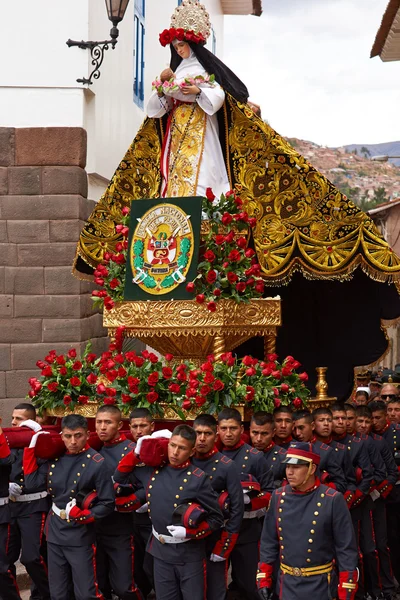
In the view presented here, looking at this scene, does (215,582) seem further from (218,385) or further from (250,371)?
(250,371)

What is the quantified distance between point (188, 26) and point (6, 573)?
508 cm

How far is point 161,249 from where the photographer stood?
9430mm

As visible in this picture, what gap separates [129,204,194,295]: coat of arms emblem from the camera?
9305 mm

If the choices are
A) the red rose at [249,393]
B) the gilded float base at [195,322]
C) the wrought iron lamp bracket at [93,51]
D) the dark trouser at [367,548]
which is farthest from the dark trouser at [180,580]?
the wrought iron lamp bracket at [93,51]

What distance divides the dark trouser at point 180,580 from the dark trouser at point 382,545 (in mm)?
2584

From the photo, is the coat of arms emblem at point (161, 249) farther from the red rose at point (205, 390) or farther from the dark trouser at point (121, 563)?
the dark trouser at point (121, 563)

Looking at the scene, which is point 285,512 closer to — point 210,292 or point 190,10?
point 210,292

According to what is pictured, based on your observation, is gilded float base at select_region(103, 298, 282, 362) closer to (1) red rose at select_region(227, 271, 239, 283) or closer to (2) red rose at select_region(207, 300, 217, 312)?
(2) red rose at select_region(207, 300, 217, 312)

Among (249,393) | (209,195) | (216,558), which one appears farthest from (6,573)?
(209,195)

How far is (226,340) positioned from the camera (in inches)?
374

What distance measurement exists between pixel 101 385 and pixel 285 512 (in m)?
3.22

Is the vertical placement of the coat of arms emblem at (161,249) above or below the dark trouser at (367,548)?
above

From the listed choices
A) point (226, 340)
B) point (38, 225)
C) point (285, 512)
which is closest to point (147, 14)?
point (38, 225)

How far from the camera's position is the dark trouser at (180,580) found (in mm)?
6734
